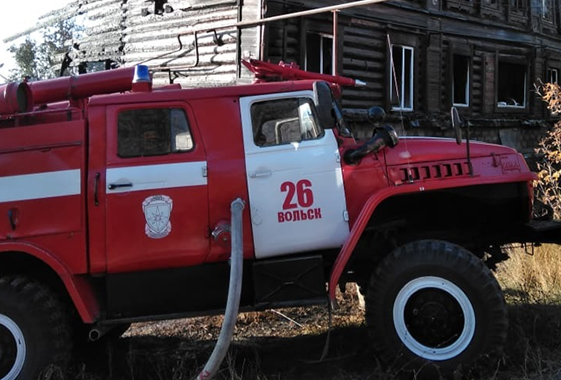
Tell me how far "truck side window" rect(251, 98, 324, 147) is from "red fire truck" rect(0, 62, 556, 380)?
0.04ft

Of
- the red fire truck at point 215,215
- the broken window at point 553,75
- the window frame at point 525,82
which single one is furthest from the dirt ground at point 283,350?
the broken window at point 553,75

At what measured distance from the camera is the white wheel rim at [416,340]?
13.4 ft

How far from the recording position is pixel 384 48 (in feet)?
40.1

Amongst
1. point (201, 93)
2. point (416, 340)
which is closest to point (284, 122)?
point (201, 93)

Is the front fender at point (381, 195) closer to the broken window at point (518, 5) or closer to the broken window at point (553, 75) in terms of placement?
the broken window at point (518, 5)

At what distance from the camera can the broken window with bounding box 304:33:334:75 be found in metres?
11.1

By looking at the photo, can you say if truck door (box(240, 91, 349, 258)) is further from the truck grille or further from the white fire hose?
the truck grille

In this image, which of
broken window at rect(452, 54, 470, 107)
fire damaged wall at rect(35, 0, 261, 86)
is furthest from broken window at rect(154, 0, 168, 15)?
broken window at rect(452, 54, 470, 107)

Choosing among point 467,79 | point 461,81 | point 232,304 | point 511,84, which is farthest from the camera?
point 511,84

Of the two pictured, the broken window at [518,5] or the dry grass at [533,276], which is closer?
the dry grass at [533,276]

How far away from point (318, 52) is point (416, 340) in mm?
8317

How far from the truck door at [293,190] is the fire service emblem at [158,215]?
0.66m

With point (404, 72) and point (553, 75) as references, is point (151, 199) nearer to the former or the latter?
point (404, 72)

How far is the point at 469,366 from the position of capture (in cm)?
403
